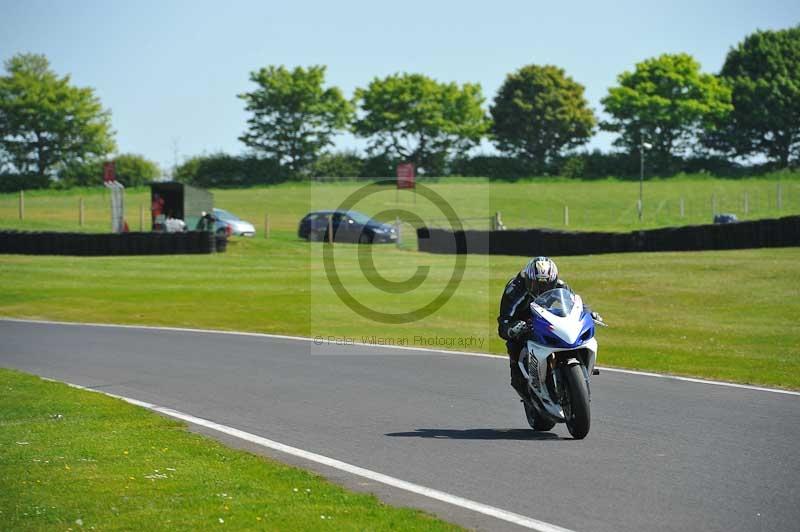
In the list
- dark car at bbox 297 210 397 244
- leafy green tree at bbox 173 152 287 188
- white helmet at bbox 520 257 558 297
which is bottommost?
white helmet at bbox 520 257 558 297

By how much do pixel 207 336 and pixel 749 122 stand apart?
77818 millimetres

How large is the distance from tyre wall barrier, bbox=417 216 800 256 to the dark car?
7.92 feet

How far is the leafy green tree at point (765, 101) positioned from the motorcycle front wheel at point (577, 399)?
266ft

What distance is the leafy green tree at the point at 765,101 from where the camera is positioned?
8650cm

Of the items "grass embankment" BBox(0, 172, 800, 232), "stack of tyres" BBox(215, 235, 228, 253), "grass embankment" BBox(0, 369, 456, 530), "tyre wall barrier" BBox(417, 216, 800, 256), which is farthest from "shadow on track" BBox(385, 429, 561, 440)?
"grass embankment" BBox(0, 172, 800, 232)

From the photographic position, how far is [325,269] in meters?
34.1

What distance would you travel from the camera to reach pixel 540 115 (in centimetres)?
9094

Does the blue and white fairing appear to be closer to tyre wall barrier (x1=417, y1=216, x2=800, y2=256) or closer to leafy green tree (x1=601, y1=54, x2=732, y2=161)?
tyre wall barrier (x1=417, y1=216, x2=800, y2=256)

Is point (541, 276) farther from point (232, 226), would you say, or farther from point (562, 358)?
point (232, 226)

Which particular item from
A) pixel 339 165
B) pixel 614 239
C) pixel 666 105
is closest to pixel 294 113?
pixel 339 165

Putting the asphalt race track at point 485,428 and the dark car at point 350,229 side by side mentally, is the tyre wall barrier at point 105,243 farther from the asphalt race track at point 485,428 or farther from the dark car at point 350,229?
the asphalt race track at point 485,428

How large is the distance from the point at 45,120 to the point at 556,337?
85660mm

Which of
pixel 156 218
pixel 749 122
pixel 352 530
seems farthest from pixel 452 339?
pixel 749 122

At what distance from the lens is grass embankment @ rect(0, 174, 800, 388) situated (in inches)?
672
